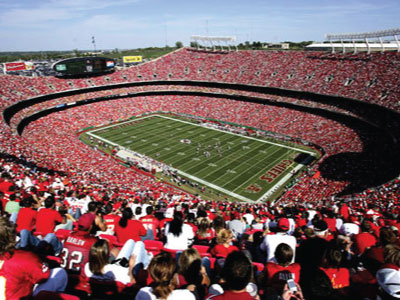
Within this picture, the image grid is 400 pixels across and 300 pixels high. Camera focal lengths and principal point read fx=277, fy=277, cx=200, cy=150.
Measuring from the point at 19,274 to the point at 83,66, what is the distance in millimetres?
62118

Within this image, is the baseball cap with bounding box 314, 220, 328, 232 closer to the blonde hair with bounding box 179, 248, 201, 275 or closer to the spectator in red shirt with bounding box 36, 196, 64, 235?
the blonde hair with bounding box 179, 248, 201, 275

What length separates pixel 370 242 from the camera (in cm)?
624

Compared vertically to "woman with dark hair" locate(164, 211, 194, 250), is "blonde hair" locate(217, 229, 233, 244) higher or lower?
higher

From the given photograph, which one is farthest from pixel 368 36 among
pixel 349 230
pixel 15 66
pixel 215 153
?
pixel 15 66

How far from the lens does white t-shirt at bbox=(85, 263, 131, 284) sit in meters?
3.92

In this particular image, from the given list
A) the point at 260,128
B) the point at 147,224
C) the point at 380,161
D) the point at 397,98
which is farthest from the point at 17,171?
the point at 397,98

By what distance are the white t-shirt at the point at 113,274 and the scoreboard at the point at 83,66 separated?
59.6 m

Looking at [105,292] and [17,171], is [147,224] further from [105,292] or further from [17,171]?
[17,171]

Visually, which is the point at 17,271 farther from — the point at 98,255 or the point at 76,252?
the point at 76,252

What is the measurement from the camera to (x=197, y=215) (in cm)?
963

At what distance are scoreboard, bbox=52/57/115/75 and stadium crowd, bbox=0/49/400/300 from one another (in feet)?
7.14

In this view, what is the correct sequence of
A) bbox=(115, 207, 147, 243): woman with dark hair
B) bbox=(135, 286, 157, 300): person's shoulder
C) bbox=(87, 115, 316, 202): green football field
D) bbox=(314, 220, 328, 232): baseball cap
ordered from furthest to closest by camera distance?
1. bbox=(87, 115, 316, 202): green football field
2. bbox=(115, 207, 147, 243): woman with dark hair
3. bbox=(314, 220, 328, 232): baseball cap
4. bbox=(135, 286, 157, 300): person's shoulder

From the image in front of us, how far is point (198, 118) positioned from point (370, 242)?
46414 mm

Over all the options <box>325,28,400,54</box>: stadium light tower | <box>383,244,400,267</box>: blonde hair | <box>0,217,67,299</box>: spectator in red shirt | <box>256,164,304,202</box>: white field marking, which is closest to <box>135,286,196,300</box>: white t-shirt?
<box>0,217,67,299</box>: spectator in red shirt
